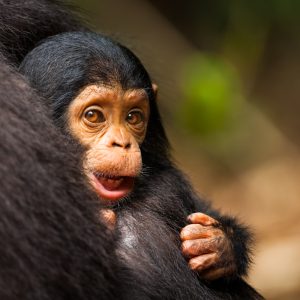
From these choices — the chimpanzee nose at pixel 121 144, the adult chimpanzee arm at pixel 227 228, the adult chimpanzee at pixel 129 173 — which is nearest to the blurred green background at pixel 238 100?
the adult chimpanzee arm at pixel 227 228

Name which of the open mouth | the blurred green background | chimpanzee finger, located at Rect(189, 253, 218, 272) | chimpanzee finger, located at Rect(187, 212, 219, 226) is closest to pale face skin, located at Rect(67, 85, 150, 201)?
the open mouth

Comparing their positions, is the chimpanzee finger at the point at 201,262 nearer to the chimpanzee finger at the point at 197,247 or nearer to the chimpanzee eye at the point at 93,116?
the chimpanzee finger at the point at 197,247

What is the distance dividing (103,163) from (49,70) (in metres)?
0.58

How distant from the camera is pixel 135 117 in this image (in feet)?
14.4

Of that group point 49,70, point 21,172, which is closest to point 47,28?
point 49,70

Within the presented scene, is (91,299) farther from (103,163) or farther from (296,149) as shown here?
(296,149)

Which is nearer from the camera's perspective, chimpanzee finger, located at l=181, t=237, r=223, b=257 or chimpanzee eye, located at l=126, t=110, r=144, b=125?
chimpanzee finger, located at l=181, t=237, r=223, b=257

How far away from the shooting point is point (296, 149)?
10.2m

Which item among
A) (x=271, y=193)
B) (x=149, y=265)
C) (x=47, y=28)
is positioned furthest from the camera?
(x=271, y=193)

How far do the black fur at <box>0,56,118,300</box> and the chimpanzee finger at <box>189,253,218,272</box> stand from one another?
2.33 ft

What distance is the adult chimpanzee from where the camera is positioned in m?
3.99

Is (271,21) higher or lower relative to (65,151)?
lower

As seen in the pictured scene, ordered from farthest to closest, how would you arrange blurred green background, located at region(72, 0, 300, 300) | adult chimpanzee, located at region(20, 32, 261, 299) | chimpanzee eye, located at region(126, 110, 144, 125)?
blurred green background, located at region(72, 0, 300, 300), chimpanzee eye, located at region(126, 110, 144, 125), adult chimpanzee, located at region(20, 32, 261, 299)

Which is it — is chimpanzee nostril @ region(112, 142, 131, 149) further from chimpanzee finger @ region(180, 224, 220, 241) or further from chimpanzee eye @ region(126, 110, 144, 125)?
chimpanzee finger @ region(180, 224, 220, 241)
